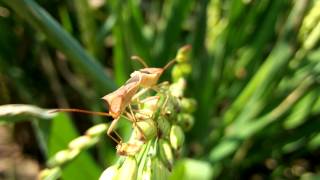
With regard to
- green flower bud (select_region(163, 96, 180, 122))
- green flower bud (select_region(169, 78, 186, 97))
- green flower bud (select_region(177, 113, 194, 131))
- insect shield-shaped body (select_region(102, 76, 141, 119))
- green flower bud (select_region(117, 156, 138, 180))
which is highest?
green flower bud (select_region(169, 78, 186, 97))

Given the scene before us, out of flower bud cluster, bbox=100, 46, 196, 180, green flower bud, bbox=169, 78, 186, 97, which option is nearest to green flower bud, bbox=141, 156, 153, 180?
flower bud cluster, bbox=100, 46, 196, 180

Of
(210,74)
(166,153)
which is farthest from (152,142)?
(210,74)

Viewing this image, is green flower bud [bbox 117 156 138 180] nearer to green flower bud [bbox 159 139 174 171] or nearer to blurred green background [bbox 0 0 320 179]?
green flower bud [bbox 159 139 174 171]

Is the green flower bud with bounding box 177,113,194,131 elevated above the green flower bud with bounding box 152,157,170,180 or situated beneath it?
elevated above

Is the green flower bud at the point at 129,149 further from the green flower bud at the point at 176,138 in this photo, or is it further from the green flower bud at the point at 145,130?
the green flower bud at the point at 176,138

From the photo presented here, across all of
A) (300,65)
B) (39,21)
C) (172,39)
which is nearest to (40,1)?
(172,39)

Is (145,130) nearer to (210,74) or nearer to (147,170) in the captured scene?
(147,170)

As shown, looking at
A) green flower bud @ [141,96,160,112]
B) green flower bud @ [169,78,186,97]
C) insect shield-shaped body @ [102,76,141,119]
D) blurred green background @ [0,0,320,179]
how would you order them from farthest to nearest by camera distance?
blurred green background @ [0,0,320,179] → green flower bud @ [169,78,186,97] → green flower bud @ [141,96,160,112] → insect shield-shaped body @ [102,76,141,119]

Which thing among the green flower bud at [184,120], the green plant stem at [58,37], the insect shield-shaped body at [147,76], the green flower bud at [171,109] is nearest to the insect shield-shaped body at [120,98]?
the insect shield-shaped body at [147,76]
